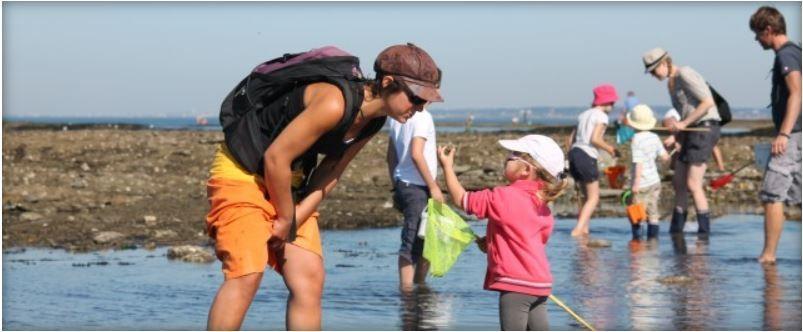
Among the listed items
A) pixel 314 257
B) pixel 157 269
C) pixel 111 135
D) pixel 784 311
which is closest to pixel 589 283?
pixel 784 311

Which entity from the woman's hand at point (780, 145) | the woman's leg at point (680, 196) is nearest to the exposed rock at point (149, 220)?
the woman's leg at point (680, 196)

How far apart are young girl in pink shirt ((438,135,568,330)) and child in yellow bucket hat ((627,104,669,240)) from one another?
7.55m

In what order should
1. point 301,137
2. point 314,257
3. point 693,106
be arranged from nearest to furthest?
point 301,137, point 314,257, point 693,106

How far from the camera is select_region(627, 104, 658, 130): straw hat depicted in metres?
15.1

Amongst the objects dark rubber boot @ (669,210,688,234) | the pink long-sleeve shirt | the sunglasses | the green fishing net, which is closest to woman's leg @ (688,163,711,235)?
dark rubber boot @ (669,210,688,234)

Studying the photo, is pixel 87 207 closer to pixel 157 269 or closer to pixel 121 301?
pixel 157 269

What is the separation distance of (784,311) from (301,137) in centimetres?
430

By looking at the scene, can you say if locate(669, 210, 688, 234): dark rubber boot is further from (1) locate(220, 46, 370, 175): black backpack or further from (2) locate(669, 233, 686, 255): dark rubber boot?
(1) locate(220, 46, 370, 175): black backpack

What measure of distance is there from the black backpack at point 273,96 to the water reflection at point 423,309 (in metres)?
2.39

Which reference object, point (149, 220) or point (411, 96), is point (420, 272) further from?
point (149, 220)

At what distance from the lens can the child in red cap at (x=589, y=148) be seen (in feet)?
47.0

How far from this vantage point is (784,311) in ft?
30.1

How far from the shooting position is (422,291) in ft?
33.0

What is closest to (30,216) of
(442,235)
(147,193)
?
(147,193)
